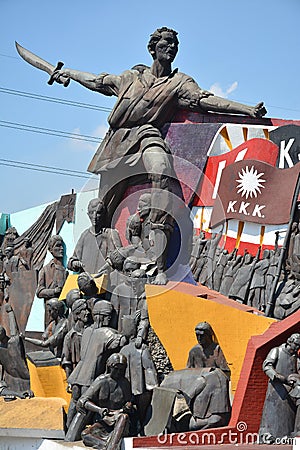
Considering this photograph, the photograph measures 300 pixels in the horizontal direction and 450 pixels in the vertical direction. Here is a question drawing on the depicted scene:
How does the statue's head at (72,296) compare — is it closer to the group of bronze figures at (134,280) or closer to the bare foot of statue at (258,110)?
the group of bronze figures at (134,280)

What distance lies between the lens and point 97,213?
14.6 meters

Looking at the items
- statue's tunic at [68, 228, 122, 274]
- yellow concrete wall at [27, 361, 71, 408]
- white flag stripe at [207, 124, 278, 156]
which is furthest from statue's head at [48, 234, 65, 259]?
white flag stripe at [207, 124, 278, 156]

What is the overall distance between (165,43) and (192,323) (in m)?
4.17

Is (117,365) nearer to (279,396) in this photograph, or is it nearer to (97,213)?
(279,396)

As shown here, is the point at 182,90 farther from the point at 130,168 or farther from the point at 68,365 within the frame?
the point at 68,365

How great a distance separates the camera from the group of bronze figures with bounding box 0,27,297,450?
1177 cm

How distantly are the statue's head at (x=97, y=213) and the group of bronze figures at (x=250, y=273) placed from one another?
1.90 meters

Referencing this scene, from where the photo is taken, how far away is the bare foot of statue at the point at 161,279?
13.1 m

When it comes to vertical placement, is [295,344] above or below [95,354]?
above

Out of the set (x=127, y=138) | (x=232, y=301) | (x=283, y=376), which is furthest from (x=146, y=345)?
(x=127, y=138)

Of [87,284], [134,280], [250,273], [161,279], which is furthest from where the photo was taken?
[87,284]

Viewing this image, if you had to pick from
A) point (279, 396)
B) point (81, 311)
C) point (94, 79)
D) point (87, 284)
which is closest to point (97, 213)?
point (87, 284)

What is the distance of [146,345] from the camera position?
Answer: 12.5 meters

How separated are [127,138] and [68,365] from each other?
11.0 ft
